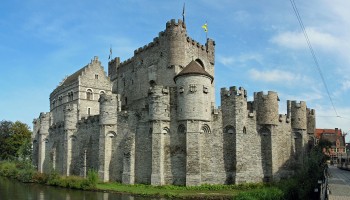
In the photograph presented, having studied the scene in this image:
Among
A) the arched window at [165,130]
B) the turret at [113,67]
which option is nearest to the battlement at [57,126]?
the turret at [113,67]

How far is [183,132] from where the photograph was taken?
113ft

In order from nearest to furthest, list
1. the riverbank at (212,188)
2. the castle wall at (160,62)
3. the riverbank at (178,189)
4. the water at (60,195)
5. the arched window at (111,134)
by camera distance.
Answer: the riverbank at (212,188), the riverbank at (178,189), the water at (60,195), the arched window at (111,134), the castle wall at (160,62)

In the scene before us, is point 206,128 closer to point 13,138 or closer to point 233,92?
point 233,92

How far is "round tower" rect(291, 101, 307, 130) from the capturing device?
4083 centimetres

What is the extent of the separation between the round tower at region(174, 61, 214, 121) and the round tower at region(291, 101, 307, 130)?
11474 mm

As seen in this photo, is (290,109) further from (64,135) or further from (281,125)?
(64,135)

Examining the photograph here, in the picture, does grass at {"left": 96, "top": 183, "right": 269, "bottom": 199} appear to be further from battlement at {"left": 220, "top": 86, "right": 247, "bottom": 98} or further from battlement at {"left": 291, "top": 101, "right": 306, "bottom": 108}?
battlement at {"left": 291, "top": 101, "right": 306, "bottom": 108}

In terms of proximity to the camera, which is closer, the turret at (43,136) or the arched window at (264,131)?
the arched window at (264,131)

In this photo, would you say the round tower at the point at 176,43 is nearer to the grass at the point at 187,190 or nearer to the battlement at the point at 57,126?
the grass at the point at 187,190

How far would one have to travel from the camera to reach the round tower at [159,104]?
34.7 meters

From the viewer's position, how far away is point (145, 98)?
1779 inches

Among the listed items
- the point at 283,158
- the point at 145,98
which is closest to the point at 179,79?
the point at 145,98

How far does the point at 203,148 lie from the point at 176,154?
99.5 inches

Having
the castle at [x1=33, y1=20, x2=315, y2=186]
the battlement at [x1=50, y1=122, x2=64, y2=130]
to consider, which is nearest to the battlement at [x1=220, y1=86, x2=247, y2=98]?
the castle at [x1=33, y1=20, x2=315, y2=186]
